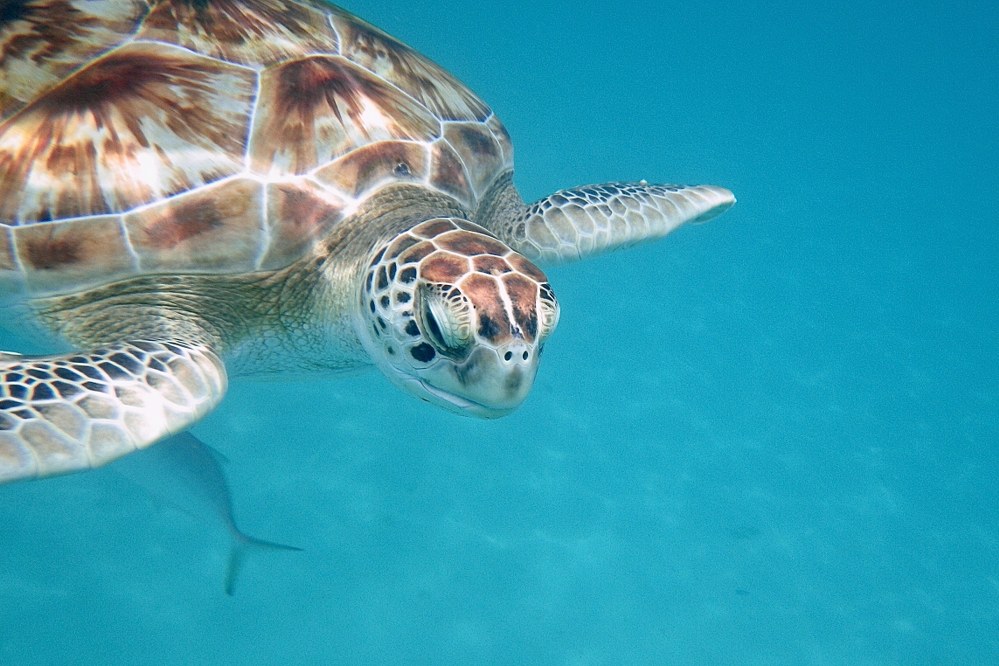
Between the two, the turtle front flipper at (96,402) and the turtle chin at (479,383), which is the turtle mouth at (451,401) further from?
the turtle front flipper at (96,402)

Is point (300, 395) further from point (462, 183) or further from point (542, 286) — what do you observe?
point (542, 286)

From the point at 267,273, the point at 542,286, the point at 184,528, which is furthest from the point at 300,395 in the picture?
the point at 542,286

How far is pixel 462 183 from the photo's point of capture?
11.1 ft

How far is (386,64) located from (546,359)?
4131mm

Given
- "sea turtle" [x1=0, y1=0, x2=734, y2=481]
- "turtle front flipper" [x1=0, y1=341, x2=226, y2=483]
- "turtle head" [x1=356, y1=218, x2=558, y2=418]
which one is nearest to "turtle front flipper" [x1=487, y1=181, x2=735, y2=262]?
"sea turtle" [x1=0, y1=0, x2=734, y2=481]

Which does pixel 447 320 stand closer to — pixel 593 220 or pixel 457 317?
pixel 457 317

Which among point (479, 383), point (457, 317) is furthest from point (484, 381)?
point (457, 317)

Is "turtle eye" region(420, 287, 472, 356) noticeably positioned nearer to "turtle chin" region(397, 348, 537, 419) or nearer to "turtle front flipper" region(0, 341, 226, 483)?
"turtle chin" region(397, 348, 537, 419)

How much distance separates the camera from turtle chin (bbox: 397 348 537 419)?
7.55 ft

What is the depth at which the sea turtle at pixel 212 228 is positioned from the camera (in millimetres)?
2395

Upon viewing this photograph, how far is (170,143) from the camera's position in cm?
274

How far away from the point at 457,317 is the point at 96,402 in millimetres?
1225

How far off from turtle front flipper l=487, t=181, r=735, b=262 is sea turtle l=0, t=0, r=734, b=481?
2.61ft

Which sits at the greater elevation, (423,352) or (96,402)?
(423,352)
